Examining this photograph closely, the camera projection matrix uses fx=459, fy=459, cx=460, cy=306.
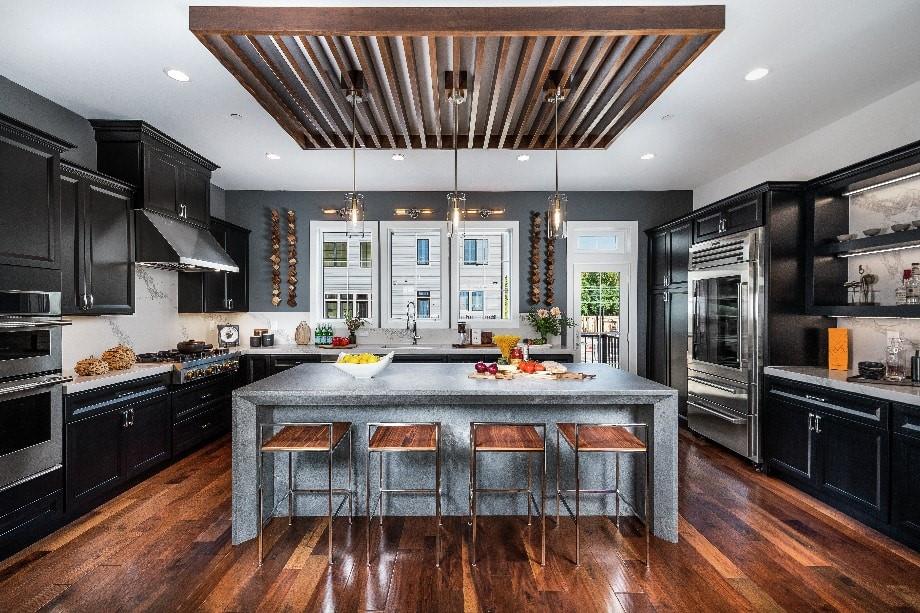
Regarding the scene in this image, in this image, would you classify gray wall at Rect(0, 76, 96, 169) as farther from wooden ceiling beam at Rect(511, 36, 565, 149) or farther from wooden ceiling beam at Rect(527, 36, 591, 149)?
wooden ceiling beam at Rect(527, 36, 591, 149)

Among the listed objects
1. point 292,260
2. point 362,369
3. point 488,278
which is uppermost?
point 292,260

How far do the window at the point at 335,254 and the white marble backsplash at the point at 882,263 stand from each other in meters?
5.29

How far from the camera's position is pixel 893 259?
11.3 ft

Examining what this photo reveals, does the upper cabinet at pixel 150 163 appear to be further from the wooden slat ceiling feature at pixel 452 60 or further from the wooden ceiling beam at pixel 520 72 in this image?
the wooden ceiling beam at pixel 520 72

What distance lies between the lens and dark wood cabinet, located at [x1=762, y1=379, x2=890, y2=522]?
287 cm

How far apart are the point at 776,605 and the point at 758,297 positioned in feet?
8.44

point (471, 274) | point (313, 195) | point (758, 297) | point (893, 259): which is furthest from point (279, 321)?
point (893, 259)

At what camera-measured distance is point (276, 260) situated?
5.96m

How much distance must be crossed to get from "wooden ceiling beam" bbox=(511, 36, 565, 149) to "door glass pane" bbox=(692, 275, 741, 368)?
8.05ft

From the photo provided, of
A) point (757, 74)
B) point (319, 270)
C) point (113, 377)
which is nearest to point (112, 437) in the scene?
point (113, 377)

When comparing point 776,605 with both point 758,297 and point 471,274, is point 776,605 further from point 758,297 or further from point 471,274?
point 471,274

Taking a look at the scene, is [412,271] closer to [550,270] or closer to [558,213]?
[550,270]

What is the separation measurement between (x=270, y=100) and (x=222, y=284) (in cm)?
309

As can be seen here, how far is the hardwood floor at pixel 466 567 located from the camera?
7.25ft
